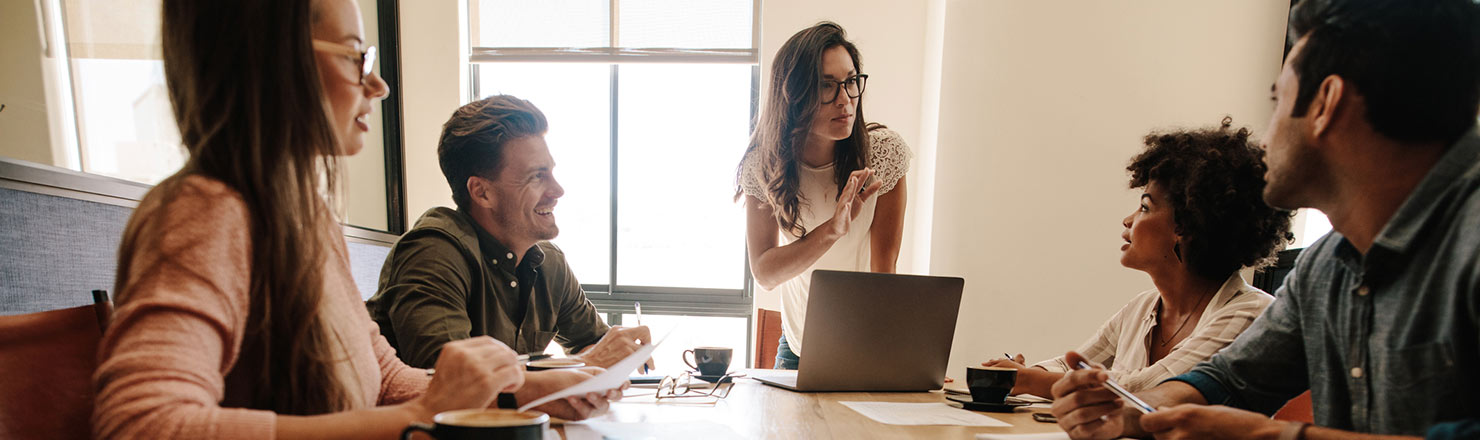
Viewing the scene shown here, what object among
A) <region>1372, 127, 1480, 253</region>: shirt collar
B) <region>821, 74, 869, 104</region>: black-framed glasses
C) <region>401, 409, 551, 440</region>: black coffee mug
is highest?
<region>821, 74, 869, 104</region>: black-framed glasses

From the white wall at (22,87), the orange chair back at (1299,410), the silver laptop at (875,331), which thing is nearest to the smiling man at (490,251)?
the silver laptop at (875,331)

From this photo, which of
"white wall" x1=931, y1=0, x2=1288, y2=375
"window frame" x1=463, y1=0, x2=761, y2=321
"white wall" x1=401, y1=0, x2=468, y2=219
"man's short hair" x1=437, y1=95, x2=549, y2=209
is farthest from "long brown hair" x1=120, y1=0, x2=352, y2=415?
"white wall" x1=401, y1=0, x2=468, y2=219

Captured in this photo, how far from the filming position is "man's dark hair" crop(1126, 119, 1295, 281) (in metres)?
1.57

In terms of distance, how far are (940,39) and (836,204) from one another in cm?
175

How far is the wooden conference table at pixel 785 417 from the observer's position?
1.13 meters

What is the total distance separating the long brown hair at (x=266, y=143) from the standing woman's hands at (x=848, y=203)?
1422 millimetres

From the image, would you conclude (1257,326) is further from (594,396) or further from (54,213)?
(54,213)

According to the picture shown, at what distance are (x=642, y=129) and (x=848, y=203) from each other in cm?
269

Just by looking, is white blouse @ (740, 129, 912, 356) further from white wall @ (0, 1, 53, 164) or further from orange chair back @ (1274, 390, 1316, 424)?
white wall @ (0, 1, 53, 164)

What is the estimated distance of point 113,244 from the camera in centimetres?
165

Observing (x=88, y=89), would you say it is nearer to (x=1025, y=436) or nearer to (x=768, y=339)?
(x=1025, y=436)

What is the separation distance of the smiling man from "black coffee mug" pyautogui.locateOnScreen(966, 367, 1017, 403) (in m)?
0.64

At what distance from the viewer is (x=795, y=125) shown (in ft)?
7.23

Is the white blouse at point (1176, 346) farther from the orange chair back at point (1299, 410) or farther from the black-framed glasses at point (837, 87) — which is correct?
the black-framed glasses at point (837, 87)
